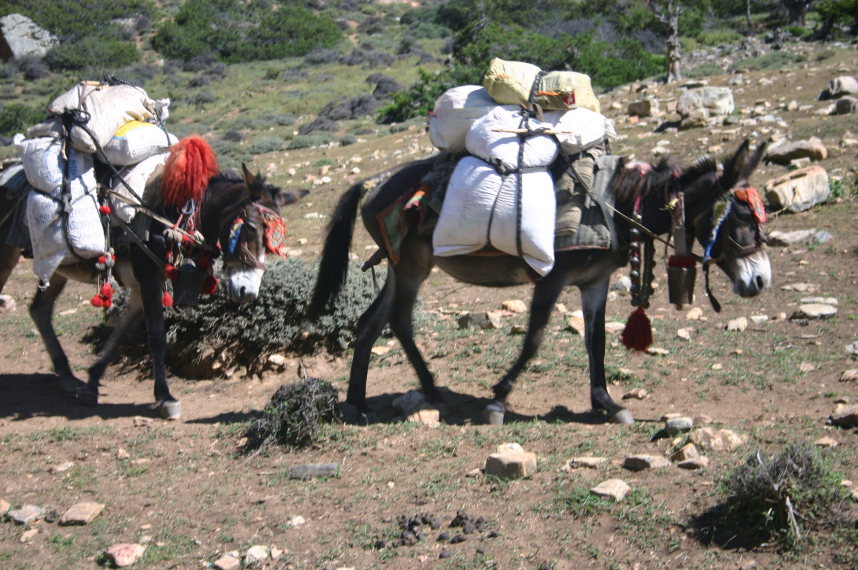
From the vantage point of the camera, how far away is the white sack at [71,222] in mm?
6203

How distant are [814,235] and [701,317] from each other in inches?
99.6

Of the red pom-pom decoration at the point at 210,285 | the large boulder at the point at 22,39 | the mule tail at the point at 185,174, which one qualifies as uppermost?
the large boulder at the point at 22,39

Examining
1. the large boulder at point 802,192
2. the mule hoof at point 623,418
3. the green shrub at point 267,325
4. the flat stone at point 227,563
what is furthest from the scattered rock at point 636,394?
the large boulder at point 802,192

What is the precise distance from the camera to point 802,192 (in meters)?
10.2

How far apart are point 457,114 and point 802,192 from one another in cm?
619

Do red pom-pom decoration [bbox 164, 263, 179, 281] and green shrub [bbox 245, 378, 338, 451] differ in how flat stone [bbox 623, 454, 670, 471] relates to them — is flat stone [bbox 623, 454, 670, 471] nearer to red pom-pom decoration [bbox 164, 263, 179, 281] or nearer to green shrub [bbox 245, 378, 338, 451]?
green shrub [bbox 245, 378, 338, 451]

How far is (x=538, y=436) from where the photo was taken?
17.4 ft

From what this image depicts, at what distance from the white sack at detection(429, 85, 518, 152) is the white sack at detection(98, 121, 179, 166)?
219 cm

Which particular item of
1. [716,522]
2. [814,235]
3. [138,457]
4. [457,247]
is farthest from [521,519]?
[814,235]

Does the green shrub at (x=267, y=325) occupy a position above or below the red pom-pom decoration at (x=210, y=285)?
below

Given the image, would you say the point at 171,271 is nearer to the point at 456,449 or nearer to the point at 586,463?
the point at 456,449

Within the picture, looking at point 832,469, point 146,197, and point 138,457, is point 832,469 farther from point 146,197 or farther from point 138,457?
point 146,197

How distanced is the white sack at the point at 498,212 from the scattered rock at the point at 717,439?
1329 mm

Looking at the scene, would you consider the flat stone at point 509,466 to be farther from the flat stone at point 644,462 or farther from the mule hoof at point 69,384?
the mule hoof at point 69,384
